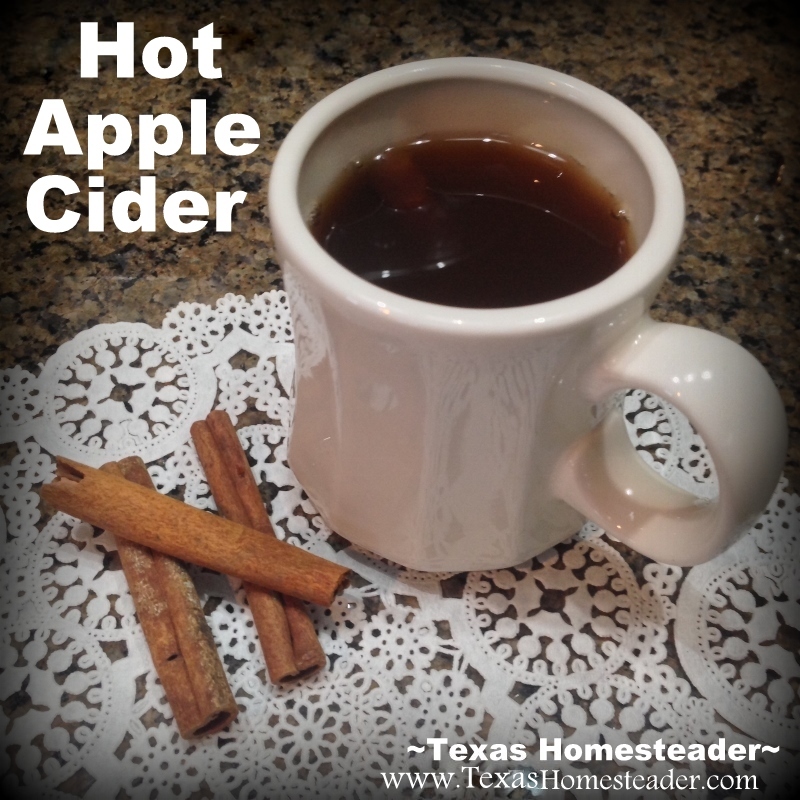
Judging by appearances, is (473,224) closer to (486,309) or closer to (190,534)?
(486,309)

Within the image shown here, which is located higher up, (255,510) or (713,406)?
(713,406)

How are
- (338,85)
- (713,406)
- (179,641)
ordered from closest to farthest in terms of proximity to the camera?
1. (713,406)
2. (179,641)
3. (338,85)

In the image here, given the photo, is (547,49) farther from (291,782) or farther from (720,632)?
(291,782)

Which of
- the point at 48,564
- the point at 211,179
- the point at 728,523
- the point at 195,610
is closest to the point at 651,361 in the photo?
the point at 728,523

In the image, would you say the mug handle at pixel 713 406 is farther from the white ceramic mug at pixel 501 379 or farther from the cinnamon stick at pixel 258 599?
the cinnamon stick at pixel 258 599

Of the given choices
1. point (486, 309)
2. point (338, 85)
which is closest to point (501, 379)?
point (486, 309)

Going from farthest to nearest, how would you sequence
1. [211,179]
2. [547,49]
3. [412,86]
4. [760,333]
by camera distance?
[547,49]
[211,179]
[760,333]
[412,86]
